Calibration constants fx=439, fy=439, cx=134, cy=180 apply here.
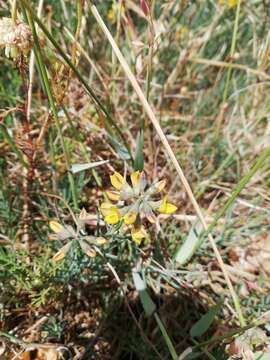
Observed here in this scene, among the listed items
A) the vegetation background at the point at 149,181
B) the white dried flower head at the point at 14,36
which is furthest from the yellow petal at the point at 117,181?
the white dried flower head at the point at 14,36

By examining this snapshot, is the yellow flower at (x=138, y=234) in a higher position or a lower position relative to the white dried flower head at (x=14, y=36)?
lower

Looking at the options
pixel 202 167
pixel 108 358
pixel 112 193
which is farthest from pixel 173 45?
pixel 108 358

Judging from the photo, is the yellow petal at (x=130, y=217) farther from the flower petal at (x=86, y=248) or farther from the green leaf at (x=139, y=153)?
the green leaf at (x=139, y=153)

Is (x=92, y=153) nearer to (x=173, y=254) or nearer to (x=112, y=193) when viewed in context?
(x=173, y=254)

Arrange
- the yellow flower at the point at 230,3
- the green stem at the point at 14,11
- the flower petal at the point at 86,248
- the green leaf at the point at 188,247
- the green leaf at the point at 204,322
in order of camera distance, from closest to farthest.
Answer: the green stem at the point at 14,11 → the flower petal at the point at 86,248 → the green leaf at the point at 204,322 → the green leaf at the point at 188,247 → the yellow flower at the point at 230,3

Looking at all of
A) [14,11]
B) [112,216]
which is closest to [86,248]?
[112,216]

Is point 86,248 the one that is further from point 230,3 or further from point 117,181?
point 230,3

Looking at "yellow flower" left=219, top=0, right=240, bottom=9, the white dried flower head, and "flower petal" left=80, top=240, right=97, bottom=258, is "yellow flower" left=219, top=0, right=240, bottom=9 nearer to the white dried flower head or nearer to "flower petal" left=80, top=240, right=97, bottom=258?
the white dried flower head
